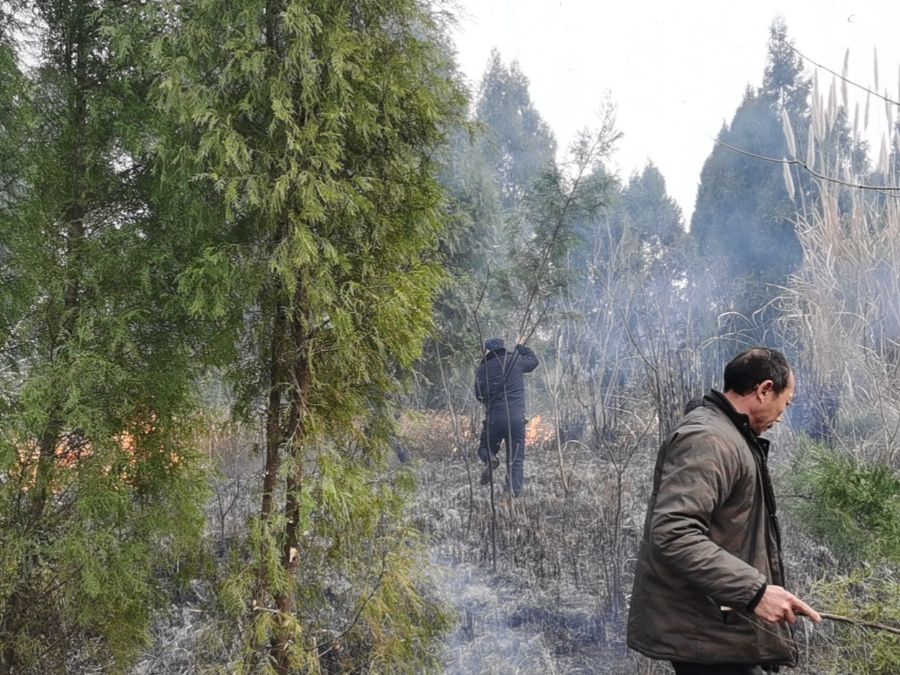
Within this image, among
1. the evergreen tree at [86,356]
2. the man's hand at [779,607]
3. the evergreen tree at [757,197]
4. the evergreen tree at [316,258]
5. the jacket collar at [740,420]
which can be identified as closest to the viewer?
the man's hand at [779,607]

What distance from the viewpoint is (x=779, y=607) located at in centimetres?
160

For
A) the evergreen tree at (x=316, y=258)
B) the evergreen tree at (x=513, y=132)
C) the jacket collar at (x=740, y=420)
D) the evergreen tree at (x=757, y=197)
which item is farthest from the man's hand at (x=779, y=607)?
the evergreen tree at (x=513, y=132)

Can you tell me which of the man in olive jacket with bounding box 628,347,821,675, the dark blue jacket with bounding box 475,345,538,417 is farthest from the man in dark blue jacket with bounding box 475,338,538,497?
the man in olive jacket with bounding box 628,347,821,675

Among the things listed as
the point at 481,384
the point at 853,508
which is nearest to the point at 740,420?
the point at 853,508

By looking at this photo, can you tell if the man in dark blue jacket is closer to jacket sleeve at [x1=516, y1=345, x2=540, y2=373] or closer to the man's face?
jacket sleeve at [x1=516, y1=345, x2=540, y2=373]

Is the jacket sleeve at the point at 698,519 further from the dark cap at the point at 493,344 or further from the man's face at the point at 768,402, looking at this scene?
the dark cap at the point at 493,344

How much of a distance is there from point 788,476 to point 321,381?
2407 millimetres

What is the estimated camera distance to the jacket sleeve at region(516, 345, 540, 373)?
4113mm

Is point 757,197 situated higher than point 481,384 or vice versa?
point 757,197

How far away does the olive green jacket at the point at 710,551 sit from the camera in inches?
65.9

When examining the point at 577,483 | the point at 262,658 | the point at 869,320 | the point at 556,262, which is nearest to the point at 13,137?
the point at 262,658

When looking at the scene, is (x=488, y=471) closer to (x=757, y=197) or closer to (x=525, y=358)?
(x=525, y=358)

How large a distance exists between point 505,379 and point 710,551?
251cm

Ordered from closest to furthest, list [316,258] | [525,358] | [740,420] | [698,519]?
[698,519] < [740,420] < [316,258] < [525,358]
